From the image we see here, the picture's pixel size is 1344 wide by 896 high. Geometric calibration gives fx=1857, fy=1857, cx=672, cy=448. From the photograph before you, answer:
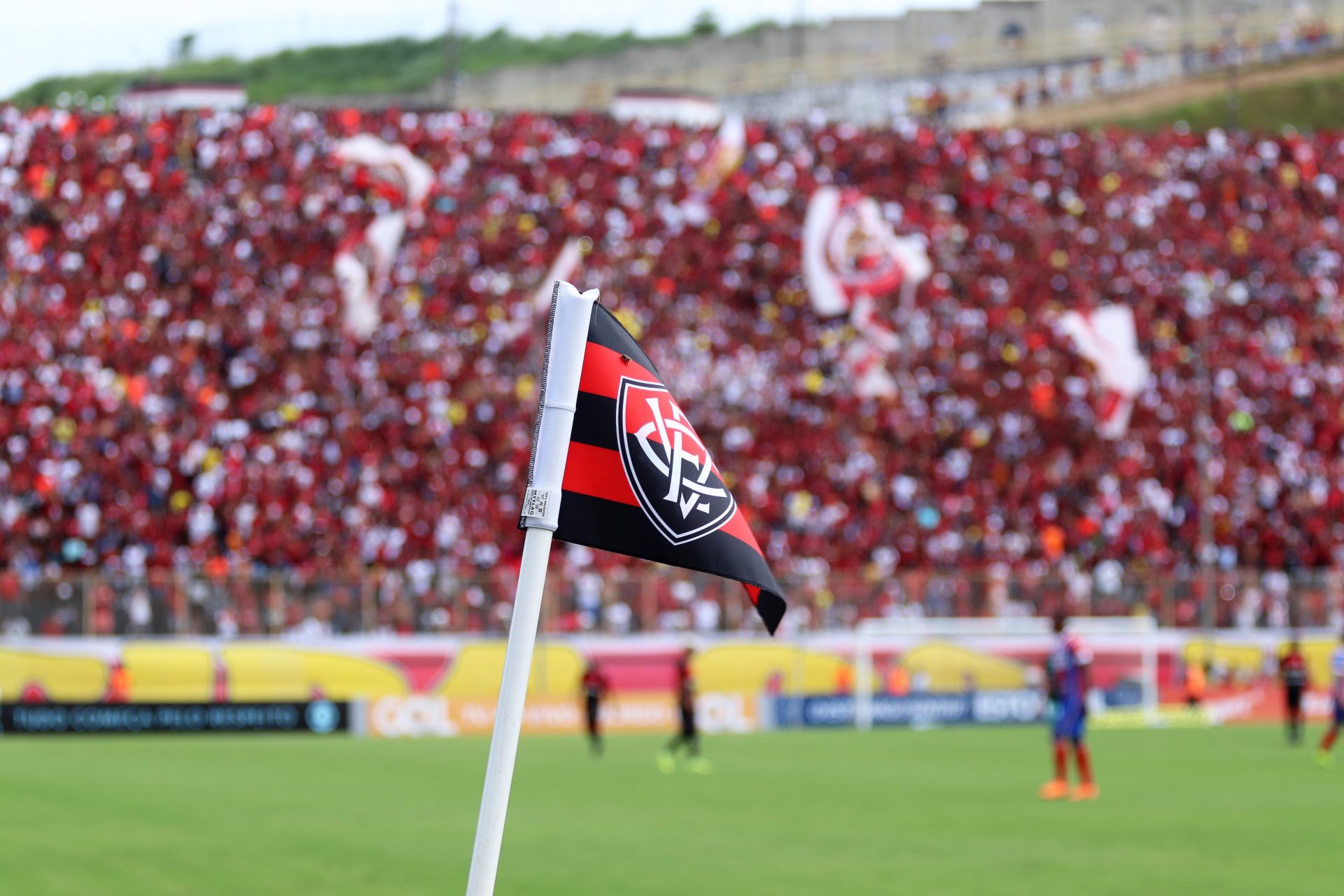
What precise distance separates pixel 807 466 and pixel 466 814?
2489cm

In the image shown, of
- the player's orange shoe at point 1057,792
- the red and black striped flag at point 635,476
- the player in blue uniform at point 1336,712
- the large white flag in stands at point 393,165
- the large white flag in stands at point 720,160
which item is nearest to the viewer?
the red and black striped flag at point 635,476

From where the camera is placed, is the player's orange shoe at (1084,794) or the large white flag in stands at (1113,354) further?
the large white flag in stands at (1113,354)

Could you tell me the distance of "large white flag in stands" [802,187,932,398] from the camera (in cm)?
4328

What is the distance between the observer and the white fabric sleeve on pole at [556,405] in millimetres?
4961

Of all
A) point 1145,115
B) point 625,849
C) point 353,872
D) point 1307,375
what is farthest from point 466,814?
point 1145,115

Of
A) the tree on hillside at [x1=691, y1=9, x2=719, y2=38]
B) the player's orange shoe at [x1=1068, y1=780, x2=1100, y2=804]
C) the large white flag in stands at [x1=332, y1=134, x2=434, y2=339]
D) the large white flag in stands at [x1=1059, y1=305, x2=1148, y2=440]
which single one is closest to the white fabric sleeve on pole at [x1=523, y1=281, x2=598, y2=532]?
the player's orange shoe at [x1=1068, y1=780, x2=1100, y2=804]

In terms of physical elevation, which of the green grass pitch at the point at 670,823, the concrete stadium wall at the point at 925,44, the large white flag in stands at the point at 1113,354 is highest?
the concrete stadium wall at the point at 925,44

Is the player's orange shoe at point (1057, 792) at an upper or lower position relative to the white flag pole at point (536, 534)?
lower

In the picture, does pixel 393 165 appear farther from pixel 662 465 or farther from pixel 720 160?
pixel 662 465

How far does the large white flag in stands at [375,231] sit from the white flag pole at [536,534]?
36.7 meters

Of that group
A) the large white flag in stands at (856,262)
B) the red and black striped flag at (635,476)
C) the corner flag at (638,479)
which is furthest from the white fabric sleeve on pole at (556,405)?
the large white flag in stands at (856,262)

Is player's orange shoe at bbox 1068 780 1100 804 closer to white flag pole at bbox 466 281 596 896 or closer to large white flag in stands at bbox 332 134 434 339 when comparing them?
white flag pole at bbox 466 281 596 896

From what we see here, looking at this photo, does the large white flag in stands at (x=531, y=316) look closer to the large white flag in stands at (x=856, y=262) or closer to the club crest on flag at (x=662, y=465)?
the large white flag in stands at (x=856, y=262)

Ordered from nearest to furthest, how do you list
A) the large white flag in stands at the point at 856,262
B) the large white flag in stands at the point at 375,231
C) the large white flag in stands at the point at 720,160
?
1. the large white flag in stands at the point at 375,231
2. the large white flag in stands at the point at 856,262
3. the large white flag in stands at the point at 720,160
